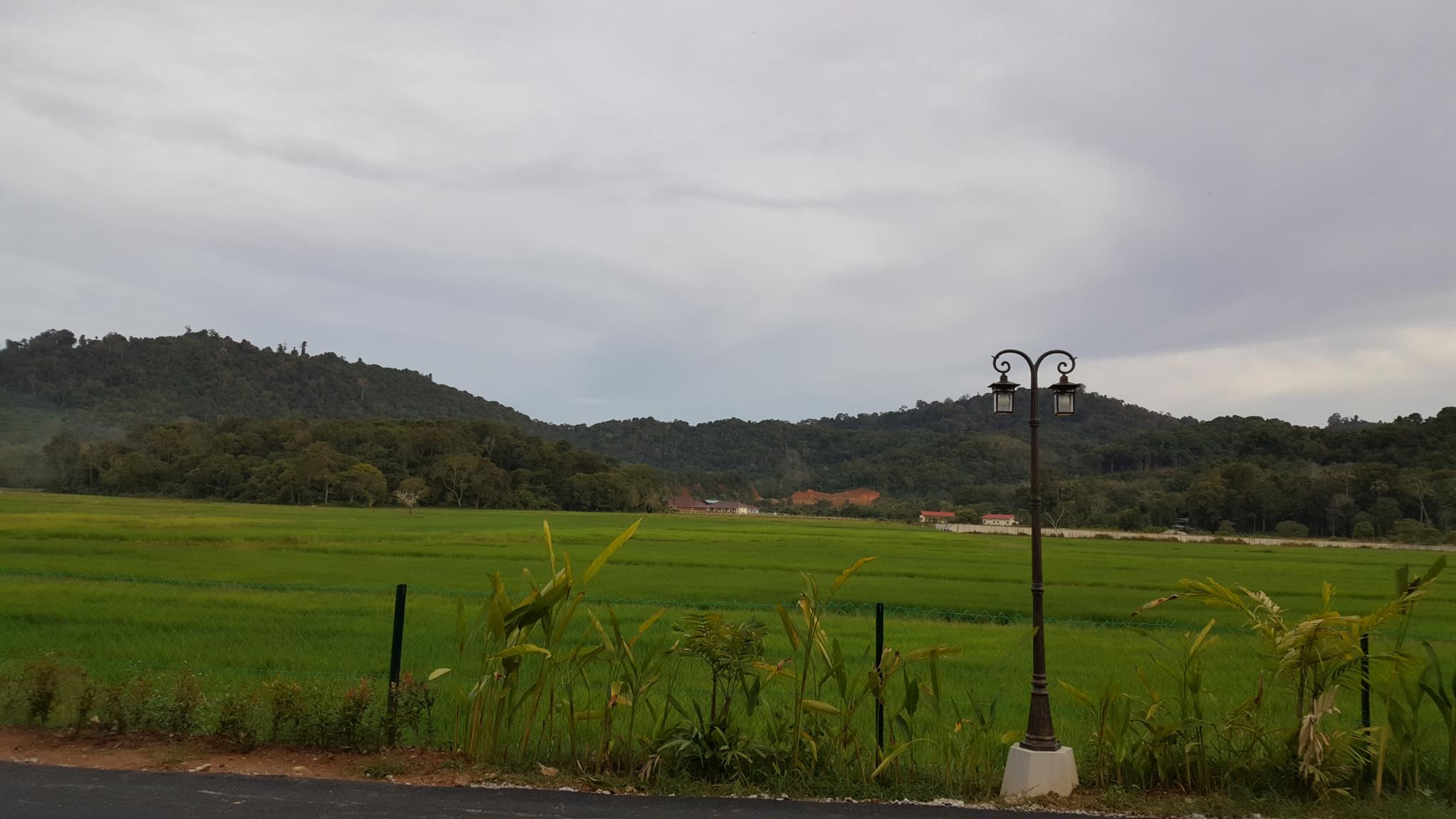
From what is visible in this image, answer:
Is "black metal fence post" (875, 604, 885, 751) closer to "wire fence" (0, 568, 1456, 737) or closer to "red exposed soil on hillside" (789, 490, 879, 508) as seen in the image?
"wire fence" (0, 568, 1456, 737)

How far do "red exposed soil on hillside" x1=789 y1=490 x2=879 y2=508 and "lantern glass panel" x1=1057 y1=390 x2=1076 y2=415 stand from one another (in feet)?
415

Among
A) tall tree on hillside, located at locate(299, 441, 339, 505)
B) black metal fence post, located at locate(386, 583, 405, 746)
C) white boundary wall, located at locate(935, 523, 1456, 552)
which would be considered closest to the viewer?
black metal fence post, located at locate(386, 583, 405, 746)

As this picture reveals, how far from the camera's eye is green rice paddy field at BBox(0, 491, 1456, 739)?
11.7 metres

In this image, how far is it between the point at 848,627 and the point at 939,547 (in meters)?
33.0

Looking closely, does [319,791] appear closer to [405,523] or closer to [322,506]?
[405,523]

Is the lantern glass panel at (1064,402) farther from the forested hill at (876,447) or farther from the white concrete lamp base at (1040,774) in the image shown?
the forested hill at (876,447)

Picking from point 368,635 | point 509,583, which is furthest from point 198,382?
point 368,635

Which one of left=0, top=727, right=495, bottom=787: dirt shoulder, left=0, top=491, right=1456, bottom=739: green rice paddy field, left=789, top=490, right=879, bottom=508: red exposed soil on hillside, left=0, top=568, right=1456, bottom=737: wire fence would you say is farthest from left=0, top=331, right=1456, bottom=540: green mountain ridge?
left=0, top=727, right=495, bottom=787: dirt shoulder

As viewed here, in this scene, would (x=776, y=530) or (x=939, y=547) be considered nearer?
(x=939, y=547)

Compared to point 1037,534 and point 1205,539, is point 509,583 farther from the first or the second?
point 1205,539

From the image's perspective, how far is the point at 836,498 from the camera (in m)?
149

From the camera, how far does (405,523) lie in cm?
4888

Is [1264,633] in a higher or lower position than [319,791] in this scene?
higher

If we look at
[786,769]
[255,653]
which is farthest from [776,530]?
[786,769]
